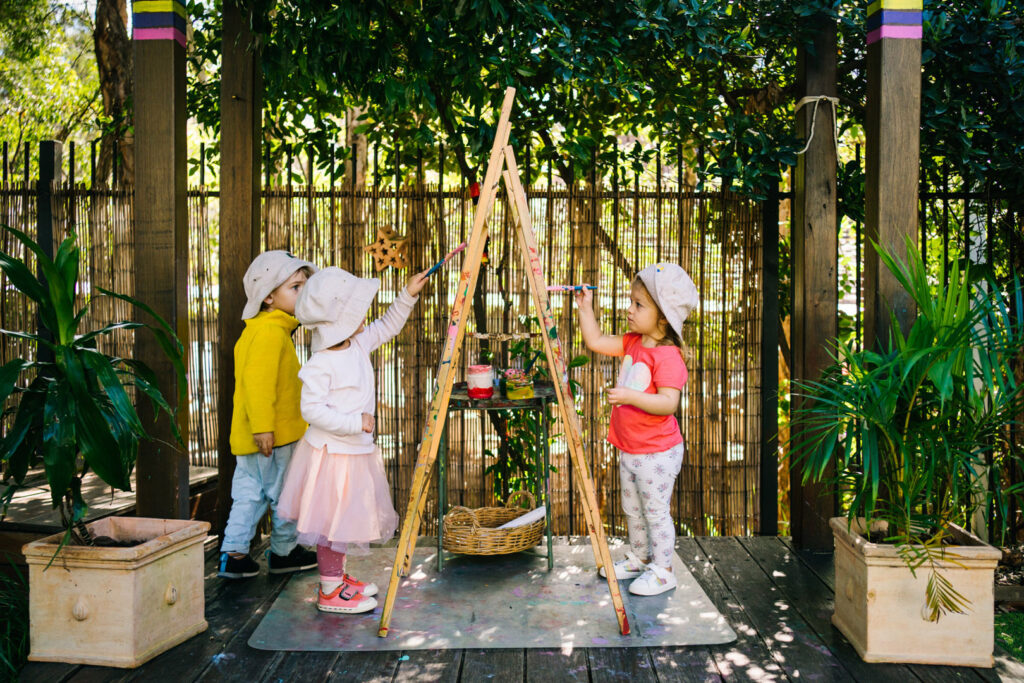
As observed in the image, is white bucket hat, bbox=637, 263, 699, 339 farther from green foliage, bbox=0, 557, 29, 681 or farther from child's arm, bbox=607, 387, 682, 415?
green foliage, bbox=0, 557, 29, 681

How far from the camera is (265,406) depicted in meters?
3.50

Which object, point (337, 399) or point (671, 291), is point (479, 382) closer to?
point (337, 399)

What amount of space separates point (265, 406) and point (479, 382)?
941 millimetres

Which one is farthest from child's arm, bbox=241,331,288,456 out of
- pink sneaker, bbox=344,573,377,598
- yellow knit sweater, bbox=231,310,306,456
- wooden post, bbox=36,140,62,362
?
wooden post, bbox=36,140,62,362

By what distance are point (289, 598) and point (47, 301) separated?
1517 mm

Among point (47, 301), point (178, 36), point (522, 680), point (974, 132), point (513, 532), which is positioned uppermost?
point (178, 36)

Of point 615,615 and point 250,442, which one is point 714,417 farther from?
point 250,442

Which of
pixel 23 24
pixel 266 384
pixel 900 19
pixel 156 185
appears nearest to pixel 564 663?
pixel 266 384

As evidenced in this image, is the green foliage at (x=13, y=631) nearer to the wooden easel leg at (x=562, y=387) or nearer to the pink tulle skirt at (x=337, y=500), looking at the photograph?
the pink tulle skirt at (x=337, y=500)

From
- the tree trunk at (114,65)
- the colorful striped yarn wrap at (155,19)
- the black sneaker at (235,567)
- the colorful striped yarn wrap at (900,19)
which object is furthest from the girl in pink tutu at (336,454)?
the tree trunk at (114,65)

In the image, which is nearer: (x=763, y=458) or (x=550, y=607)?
(x=550, y=607)

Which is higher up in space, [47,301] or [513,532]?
[47,301]

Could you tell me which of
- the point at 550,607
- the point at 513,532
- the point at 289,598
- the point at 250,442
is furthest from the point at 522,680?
the point at 250,442

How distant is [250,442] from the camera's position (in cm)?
359
